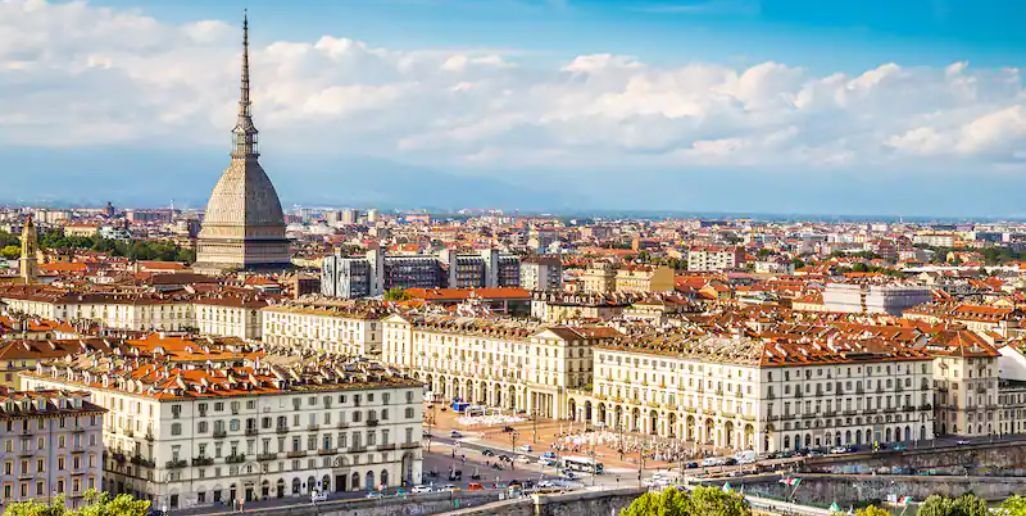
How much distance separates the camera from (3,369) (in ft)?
229

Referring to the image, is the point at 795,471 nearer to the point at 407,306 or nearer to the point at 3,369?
the point at 3,369

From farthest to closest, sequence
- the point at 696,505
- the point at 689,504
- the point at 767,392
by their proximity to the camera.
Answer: the point at 767,392 → the point at 689,504 → the point at 696,505

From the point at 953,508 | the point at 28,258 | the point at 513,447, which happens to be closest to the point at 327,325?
the point at 513,447

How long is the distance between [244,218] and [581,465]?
Answer: 10187 cm

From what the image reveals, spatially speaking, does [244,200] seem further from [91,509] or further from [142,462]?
[91,509]

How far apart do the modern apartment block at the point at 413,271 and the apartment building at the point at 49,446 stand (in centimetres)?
8704

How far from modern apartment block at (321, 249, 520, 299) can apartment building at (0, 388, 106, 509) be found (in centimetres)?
8704

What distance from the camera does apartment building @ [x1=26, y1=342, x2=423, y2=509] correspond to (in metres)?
57.3

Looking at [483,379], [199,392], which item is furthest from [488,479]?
[483,379]

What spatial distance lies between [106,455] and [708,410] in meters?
28.8

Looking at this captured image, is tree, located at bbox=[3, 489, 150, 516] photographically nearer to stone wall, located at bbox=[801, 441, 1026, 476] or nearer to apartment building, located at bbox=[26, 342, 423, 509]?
apartment building, located at bbox=[26, 342, 423, 509]

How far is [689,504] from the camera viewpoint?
52.8m

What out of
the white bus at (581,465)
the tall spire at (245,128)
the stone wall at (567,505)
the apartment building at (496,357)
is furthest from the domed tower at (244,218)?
the stone wall at (567,505)

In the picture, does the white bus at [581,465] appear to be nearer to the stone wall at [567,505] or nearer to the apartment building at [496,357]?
the stone wall at [567,505]
